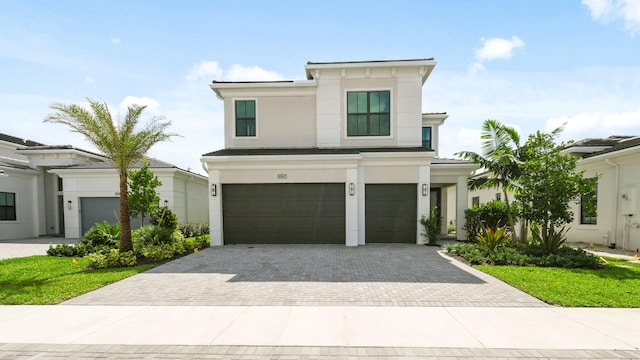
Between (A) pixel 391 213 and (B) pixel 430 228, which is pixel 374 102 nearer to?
(A) pixel 391 213

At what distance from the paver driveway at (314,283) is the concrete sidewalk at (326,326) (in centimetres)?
40

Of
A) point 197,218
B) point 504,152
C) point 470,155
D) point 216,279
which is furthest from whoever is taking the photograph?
point 197,218

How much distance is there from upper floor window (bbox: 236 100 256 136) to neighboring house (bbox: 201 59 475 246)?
49 mm

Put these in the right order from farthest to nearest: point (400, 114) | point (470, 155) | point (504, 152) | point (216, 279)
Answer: point (400, 114) < point (470, 155) < point (504, 152) < point (216, 279)

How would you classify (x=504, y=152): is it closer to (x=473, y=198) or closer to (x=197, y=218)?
(x=473, y=198)

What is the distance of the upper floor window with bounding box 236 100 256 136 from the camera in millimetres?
13648

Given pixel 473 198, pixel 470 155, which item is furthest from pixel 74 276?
pixel 473 198

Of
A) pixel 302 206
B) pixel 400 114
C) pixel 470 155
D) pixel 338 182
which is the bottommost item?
pixel 302 206

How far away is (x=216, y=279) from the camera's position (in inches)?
283

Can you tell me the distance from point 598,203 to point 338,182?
12121 millimetres

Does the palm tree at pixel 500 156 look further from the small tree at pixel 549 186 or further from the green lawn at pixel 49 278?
the green lawn at pixel 49 278

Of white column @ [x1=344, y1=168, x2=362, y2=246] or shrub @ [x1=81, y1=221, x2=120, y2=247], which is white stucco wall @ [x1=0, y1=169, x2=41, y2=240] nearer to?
shrub @ [x1=81, y1=221, x2=120, y2=247]

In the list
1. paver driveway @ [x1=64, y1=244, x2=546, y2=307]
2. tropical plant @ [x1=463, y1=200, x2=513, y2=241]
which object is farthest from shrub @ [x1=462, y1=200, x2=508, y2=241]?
paver driveway @ [x1=64, y1=244, x2=546, y2=307]

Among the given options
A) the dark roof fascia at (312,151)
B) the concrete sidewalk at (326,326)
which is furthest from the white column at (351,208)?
the concrete sidewalk at (326,326)
